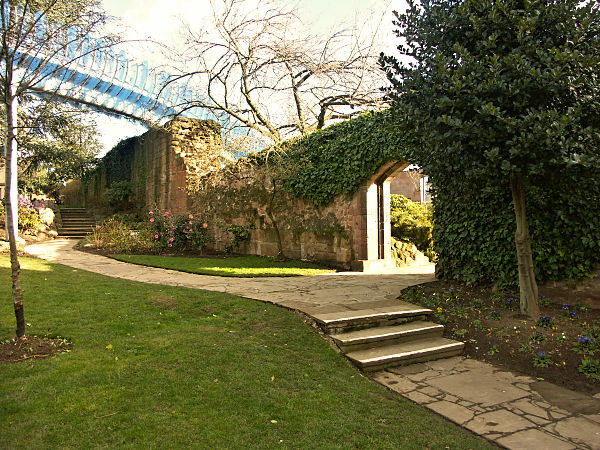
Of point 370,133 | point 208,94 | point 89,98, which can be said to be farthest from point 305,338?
point 89,98

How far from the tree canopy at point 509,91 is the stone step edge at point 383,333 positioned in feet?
4.17

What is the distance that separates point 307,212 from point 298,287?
3735 millimetres

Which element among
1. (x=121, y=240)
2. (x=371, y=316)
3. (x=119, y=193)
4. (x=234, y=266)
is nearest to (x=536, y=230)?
(x=371, y=316)

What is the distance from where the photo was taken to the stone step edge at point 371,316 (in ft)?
15.2

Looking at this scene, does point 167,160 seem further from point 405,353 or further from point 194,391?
point 194,391

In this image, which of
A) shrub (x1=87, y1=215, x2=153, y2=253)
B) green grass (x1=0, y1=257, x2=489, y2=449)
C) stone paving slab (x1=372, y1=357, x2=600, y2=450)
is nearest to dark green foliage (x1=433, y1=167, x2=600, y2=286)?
stone paving slab (x1=372, y1=357, x2=600, y2=450)

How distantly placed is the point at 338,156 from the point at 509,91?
5479mm

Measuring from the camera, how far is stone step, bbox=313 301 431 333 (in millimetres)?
4629

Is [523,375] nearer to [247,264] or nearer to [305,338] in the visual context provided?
[305,338]

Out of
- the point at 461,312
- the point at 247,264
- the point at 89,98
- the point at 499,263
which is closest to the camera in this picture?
the point at 461,312

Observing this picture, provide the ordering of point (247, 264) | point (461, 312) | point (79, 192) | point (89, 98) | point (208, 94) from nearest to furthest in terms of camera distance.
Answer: point (461, 312), point (247, 264), point (208, 94), point (89, 98), point (79, 192)

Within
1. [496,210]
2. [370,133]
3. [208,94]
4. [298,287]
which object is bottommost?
[298,287]

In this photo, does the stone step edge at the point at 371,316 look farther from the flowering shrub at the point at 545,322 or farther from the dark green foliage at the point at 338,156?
the dark green foliage at the point at 338,156

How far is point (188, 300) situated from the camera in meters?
5.50
